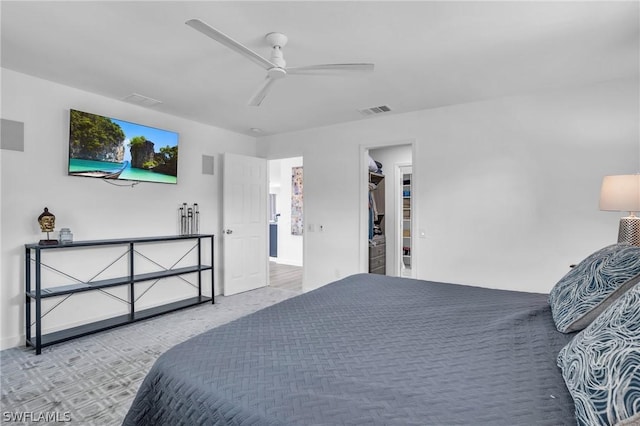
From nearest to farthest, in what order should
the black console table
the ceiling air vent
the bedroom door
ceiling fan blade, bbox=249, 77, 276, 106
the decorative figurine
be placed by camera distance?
ceiling fan blade, bbox=249, 77, 276, 106 → the black console table → the decorative figurine → the ceiling air vent → the bedroom door

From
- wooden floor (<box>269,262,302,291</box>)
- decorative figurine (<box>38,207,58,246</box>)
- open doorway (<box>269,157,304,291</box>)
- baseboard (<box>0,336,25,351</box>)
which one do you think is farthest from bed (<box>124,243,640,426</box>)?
open doorway (<box>269,157,304,291</box>)

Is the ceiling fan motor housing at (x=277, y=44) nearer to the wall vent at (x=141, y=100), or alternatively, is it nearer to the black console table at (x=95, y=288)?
the wall vent at (x=141, y=100)

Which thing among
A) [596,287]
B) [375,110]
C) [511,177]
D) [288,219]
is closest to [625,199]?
[511,177]

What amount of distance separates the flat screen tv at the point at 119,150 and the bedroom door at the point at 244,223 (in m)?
0.84

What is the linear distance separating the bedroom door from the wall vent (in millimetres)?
1170

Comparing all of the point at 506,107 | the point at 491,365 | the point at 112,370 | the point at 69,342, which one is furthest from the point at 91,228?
the point at 506,107

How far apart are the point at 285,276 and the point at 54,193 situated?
3.81 meters

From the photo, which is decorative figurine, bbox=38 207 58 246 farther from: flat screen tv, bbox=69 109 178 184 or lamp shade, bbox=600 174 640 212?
lamp shade, bbox=600 174 640 212

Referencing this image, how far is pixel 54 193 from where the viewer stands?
3145 millimetres

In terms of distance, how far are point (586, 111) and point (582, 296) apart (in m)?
2.62

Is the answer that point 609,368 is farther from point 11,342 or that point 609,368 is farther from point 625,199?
point 11,342

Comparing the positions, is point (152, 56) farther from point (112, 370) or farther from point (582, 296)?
point (582, 296)

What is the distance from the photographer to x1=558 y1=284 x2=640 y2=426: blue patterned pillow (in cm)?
69

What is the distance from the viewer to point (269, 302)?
14.1 ft
